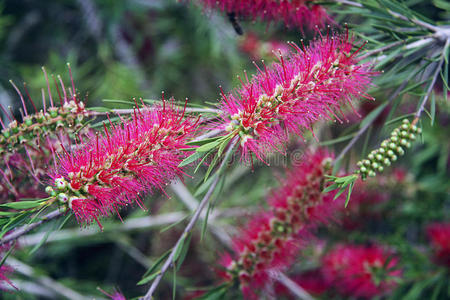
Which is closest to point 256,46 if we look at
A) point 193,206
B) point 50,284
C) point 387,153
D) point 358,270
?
point 193,206

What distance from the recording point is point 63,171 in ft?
2.88

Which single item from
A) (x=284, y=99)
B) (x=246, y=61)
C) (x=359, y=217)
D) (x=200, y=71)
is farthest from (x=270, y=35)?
(x=284, y=99)

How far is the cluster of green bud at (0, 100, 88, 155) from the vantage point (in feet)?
2.96

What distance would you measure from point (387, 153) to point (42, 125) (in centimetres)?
86

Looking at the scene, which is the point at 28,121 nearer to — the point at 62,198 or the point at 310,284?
the point at 62,198

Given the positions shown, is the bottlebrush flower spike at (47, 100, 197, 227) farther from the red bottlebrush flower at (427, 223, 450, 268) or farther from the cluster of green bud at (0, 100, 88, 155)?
the red bottlebrush flower at (427, 223, 450, 268)

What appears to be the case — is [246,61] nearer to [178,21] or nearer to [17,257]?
[178,21]

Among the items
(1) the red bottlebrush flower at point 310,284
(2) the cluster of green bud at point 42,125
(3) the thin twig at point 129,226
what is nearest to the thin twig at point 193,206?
(3) the thin twig at point 129,226

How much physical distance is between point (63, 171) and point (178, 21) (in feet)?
5.91

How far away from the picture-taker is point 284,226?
1210 millimetres

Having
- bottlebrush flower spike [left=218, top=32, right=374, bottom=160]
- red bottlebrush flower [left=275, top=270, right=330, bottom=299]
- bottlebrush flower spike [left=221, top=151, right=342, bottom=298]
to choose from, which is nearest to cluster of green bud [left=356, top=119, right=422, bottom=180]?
bottlebrush flower spike [left=218, top=32, right=374, bottom=160]

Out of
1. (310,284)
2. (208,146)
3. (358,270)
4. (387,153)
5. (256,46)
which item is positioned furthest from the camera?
(256,46)

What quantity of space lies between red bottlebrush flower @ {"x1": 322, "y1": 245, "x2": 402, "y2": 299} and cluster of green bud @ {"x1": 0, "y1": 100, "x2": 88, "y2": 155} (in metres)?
1.18

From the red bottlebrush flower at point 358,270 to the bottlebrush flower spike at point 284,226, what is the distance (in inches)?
15.9
